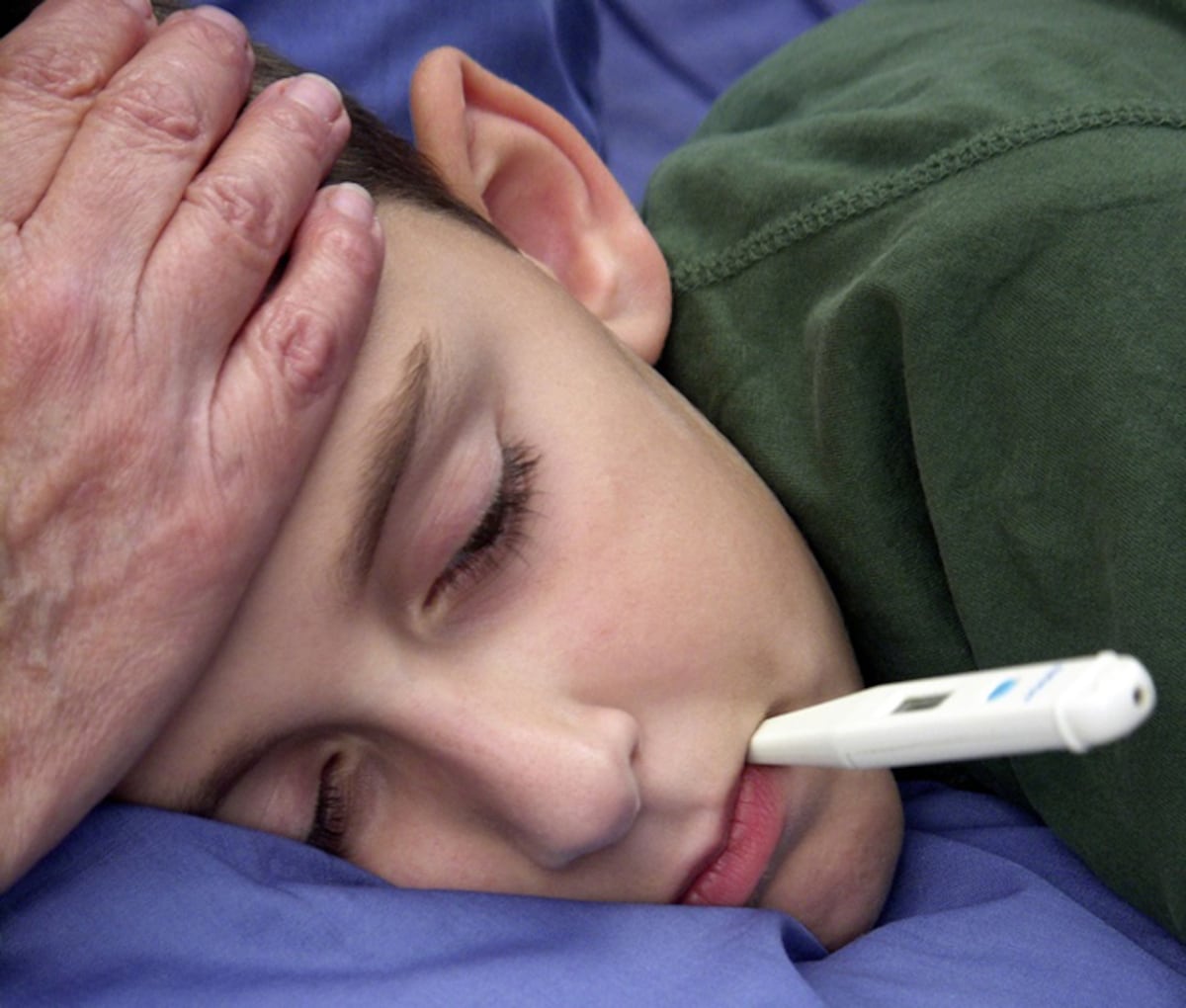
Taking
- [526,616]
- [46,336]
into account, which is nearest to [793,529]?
[526,616]

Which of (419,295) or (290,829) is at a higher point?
(419,295)

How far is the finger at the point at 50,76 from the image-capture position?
0.71 m

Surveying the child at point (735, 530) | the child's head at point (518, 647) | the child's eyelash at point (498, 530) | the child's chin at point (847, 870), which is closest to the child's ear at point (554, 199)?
the child at point (735, 530)

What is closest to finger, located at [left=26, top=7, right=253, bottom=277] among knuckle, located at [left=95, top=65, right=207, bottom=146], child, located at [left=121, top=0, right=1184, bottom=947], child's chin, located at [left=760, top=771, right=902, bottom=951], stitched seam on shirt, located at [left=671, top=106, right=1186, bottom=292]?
knuckle, located at [left=95, top=65, right=207, bottom=146]

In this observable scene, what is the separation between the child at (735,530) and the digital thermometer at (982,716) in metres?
0.10

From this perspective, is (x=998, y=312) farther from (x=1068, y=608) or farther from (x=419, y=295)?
(x=419, y=295)

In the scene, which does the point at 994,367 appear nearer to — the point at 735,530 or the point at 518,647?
the point at 735,530

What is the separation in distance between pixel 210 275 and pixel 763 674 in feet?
1.21

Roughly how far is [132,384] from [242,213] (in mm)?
112

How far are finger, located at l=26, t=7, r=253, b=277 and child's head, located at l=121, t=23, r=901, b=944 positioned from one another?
0.38ft

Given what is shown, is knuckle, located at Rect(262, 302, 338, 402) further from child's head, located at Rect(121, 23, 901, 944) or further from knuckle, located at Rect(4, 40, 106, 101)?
knuckle, located at Rect(4, 40, 106, 101)

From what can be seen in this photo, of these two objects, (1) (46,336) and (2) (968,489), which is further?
(2) (968,489)

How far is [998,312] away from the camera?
32.9 inches

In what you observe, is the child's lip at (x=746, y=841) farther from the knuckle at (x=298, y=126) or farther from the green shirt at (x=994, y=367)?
the knuckle at (x=298, y=126)
